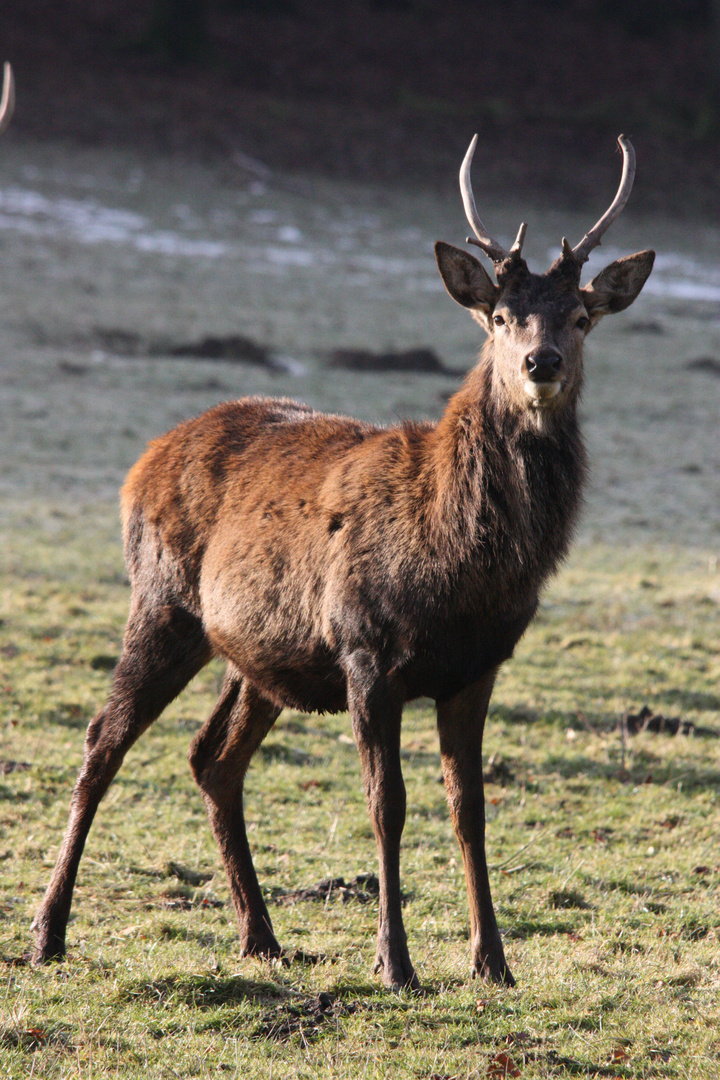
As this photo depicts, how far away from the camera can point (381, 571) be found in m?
4.79

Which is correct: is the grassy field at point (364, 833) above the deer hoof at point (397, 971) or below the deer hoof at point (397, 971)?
below

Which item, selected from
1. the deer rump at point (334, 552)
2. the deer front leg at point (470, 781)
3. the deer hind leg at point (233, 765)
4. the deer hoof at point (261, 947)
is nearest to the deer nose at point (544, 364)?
the deer rump at point (334, 552)

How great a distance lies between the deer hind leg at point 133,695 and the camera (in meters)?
5.27

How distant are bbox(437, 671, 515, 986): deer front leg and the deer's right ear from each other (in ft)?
5.17

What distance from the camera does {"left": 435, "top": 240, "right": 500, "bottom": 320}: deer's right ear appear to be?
520 centimetres

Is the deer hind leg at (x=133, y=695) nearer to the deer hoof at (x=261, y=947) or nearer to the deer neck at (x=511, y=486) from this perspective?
the deer hoof at (x=261, y=947)

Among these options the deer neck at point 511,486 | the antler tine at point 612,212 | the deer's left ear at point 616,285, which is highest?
the antler tine at point 612,212

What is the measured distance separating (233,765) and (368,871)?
1.01 metres

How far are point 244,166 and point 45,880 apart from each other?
31632 millimetres

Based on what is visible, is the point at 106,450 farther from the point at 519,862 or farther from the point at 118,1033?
the point at 118,1033

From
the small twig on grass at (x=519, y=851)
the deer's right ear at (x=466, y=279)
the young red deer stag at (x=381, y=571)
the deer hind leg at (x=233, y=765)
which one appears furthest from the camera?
the small twig on grass at (x=519, y=851)

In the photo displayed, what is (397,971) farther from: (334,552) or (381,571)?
(334,552)

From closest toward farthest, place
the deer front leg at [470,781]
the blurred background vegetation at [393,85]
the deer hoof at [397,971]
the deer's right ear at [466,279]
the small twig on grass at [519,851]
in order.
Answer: the deer hoof at [397,971], the deer front leg at [470,781], the deer's right ear at [466,279], the small twig on grass at [519,851], the blurred background vegetation at [393,85]

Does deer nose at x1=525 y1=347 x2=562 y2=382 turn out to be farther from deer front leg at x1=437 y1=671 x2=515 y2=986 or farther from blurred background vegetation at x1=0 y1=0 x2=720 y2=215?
blurred background vegetation at x1=0 y1=0 x2=720 y2=215
